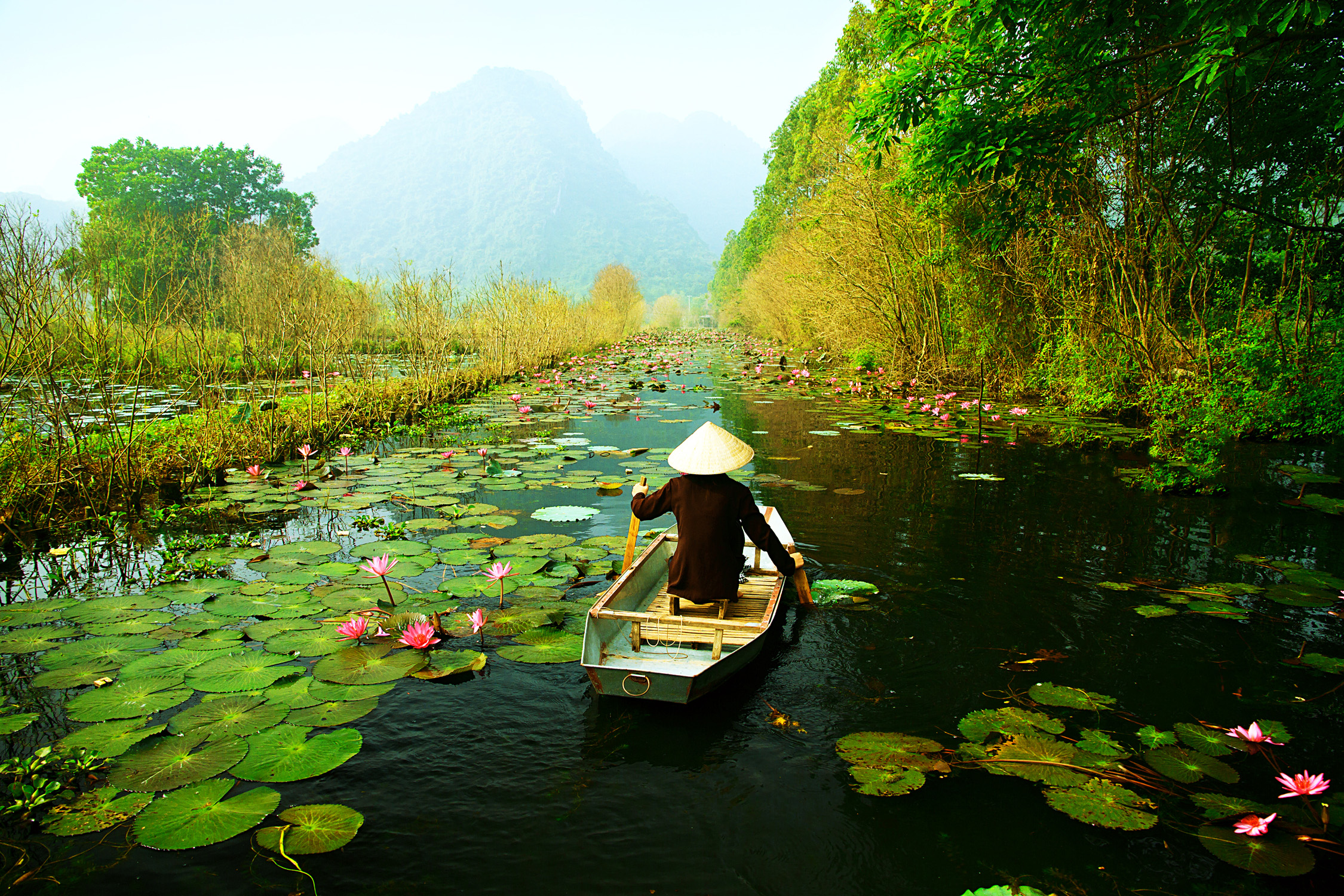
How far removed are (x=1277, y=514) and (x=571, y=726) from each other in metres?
6.55

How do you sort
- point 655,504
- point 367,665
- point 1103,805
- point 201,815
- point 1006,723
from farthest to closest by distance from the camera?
point 655,504, point 367,665, point 1006,723, point 1103,805, point 201,815

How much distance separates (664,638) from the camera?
341cm

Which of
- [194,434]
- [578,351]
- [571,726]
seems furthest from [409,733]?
[578,351]

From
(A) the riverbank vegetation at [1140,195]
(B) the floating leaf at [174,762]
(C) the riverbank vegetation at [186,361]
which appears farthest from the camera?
(A) the riverbank vegetation at [1140,195]

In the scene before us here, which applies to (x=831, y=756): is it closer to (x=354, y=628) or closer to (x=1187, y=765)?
(x=1187, y=765)

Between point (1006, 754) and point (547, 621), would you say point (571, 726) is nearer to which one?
point (547, 621)

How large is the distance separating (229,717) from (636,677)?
5.53 feet

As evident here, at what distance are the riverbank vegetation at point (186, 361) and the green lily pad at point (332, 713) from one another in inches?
137

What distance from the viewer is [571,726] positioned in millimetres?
2951

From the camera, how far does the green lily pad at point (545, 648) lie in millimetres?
3412

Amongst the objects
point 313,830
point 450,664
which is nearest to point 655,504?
point 450,664

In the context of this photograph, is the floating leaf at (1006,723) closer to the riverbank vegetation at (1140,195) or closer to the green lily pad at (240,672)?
the green lily pad at (240,672)

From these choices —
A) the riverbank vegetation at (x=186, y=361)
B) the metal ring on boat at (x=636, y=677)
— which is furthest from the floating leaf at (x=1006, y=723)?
the riverbank vegetation at (x=186, y=361)

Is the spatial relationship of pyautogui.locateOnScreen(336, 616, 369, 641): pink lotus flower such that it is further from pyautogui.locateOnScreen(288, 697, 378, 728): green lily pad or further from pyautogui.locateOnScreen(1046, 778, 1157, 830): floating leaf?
pyautogui.locateOnScreen(1046, 778, 1157, 830): floating leaf
